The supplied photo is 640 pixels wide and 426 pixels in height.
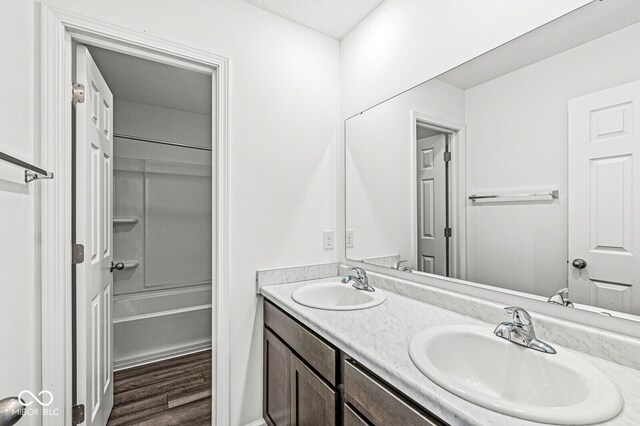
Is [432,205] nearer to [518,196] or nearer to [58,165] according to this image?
[518,196]

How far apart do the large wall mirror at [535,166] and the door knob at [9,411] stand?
4.56ft

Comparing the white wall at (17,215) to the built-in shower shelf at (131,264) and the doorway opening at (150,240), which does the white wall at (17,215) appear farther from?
the built-in shower shelf at (131,264)

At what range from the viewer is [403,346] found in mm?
931

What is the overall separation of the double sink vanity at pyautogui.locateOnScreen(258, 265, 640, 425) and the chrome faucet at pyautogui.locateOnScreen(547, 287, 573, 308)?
0.29 ft

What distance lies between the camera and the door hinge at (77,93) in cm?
134

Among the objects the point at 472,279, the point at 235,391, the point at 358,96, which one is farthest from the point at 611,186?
the point at 235,391

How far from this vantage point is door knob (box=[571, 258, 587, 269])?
96 centimetres

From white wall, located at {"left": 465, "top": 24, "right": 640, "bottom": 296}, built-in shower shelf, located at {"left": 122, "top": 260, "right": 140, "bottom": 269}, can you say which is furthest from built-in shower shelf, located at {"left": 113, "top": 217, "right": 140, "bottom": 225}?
white wall, located at {"left": 465, "top": 24, "right": 640, "bottom": 296}

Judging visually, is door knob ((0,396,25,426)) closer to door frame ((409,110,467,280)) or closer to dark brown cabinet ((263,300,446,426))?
dark brown cabinet ((263,300,446,426))

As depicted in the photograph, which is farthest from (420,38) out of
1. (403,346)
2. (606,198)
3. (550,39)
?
(403,346)

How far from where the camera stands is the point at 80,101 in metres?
1.35

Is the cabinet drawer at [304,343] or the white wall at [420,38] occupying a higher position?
the white wall at [420,38]

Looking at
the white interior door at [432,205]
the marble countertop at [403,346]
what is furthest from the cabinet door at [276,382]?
the white interior door at [432,205]

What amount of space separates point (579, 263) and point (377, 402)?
77 centimetres
